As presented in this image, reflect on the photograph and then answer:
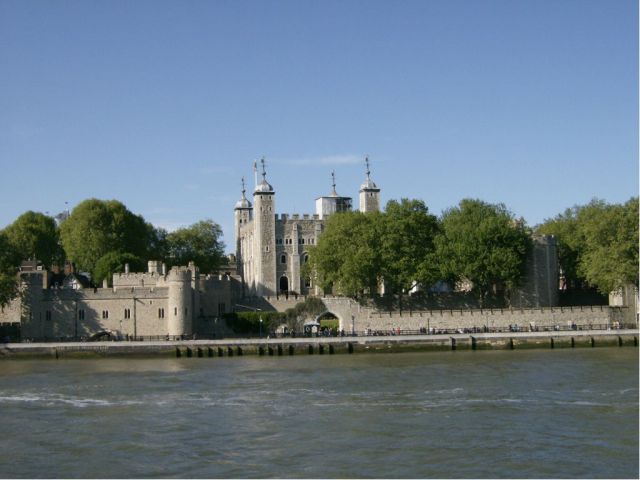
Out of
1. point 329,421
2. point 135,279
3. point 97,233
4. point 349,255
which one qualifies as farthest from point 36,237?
point 329,421

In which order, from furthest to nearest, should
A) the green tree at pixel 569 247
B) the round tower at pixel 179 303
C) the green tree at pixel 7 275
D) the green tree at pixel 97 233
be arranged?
1. the green tree at pixel 97 233
2. the green tree at pixel 569 247
3. the round tower at pixel 179 303
4. the green tree at pixel 7 275

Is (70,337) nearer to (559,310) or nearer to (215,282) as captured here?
(215,282)

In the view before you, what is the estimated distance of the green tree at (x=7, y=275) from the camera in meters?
59.4

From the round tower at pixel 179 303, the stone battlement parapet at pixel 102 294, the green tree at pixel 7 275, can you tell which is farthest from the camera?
the stone battlement parapet at pixel 102 294

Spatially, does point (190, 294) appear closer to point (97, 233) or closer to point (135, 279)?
point (135, 279)

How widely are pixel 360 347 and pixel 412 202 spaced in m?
17.1

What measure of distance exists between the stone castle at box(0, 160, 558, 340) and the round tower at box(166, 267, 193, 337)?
0.06 meters

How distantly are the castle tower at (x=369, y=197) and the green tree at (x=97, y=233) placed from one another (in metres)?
18.4

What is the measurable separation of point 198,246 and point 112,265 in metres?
23.9

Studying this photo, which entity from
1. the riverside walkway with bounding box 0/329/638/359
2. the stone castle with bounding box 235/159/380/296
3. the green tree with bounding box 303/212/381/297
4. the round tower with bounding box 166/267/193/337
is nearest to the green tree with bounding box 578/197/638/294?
the riverside walkway with bounding box 0/329/638/359

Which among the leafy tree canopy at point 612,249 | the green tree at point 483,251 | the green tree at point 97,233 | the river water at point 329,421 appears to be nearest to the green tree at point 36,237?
the green tree at point 97,233

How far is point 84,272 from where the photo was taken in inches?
3369

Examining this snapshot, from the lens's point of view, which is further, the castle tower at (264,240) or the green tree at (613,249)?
the castle tower at (264,240)

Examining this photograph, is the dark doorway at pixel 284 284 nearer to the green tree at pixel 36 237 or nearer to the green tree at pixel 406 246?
the green tree at pixel 406 246
